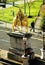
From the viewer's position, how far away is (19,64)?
1136 inches

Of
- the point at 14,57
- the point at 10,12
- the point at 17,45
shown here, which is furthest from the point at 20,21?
the point at 10,12

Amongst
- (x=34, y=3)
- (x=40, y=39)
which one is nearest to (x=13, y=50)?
(x=40, y=39)

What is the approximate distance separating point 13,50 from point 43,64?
2800mm

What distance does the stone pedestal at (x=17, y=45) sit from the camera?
29203 millimetres

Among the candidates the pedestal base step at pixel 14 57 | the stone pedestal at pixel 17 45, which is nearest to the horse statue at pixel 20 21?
the stone pedestal at pixel 17 45

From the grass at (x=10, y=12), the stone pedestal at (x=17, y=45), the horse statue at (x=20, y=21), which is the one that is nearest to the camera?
the stone pedestal at (x=17, y=45)

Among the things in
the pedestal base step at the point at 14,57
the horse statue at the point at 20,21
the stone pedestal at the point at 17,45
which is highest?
the horse statue at the point at 20,21

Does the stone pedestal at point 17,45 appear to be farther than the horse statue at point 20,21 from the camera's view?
No

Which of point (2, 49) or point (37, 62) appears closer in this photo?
point (37, 62)

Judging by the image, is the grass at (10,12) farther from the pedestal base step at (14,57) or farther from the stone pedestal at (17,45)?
the stone pedestal at (17,45)

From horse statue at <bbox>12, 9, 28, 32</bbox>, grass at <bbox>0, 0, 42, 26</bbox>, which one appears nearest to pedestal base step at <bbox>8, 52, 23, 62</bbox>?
horse statue at <bbox>12, 9, 28, 32</bbox>

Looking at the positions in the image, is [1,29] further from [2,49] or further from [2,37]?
[2,49]

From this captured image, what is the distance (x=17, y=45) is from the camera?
2962cm

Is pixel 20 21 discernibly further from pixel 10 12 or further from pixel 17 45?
pixel 10 12
